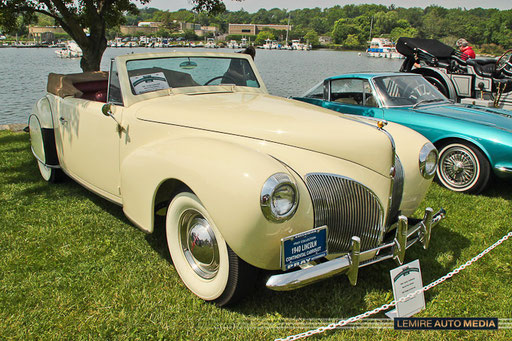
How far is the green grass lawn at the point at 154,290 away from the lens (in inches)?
96.3

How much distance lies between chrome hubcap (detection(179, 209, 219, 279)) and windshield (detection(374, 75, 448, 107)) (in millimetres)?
4056

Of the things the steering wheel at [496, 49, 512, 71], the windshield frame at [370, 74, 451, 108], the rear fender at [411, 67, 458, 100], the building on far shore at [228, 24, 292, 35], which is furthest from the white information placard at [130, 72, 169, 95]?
the building on far shore at [228, 24, 292, 35]

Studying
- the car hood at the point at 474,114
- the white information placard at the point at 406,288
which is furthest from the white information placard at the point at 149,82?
the car hood at the point at 474,114

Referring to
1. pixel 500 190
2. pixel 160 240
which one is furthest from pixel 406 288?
pixel 500 190

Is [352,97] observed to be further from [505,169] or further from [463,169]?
[505,169]

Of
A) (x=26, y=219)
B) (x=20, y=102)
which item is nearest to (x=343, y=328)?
(x=26, y=219)

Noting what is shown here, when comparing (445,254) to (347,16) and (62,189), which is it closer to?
(62,189)

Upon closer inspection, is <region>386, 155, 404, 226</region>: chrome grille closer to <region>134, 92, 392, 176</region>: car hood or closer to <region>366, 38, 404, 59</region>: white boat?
<region>134, 92, 392, 176</region>: car hood

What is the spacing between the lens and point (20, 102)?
16.0 meters

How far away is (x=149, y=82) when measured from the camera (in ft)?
11.7

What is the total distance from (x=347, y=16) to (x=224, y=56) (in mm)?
138928

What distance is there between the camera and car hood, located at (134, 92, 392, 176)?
8.45 feet

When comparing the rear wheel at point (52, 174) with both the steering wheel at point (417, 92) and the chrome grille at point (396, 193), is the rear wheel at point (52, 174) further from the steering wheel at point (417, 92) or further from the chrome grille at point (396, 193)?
the steering wheel at point (417, 92)

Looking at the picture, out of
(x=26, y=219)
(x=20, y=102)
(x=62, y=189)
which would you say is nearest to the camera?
(x=26, y=219)
